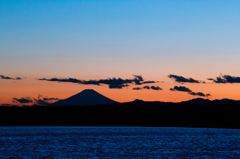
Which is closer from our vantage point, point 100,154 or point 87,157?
point 87,157

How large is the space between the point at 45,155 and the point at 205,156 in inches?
928

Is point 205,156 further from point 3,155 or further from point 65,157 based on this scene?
point 3,155

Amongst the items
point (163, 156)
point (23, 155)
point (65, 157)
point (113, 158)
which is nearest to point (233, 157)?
point (163, 156)

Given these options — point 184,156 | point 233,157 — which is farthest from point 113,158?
point 233,157

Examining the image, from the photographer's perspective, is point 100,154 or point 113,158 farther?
point 100,154

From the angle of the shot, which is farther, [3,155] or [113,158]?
[3,155]

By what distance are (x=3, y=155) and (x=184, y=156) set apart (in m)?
26.7

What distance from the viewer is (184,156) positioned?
9669 centimetres

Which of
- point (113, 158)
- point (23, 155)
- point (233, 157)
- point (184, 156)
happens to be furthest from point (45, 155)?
point (233, 157)

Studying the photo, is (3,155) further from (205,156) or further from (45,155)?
(205,156)

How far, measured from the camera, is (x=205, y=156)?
3824 inches

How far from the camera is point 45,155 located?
98500 mm

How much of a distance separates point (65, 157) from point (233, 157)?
23802 mm

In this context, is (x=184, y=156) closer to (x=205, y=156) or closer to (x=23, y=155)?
(x=205, y=156)
